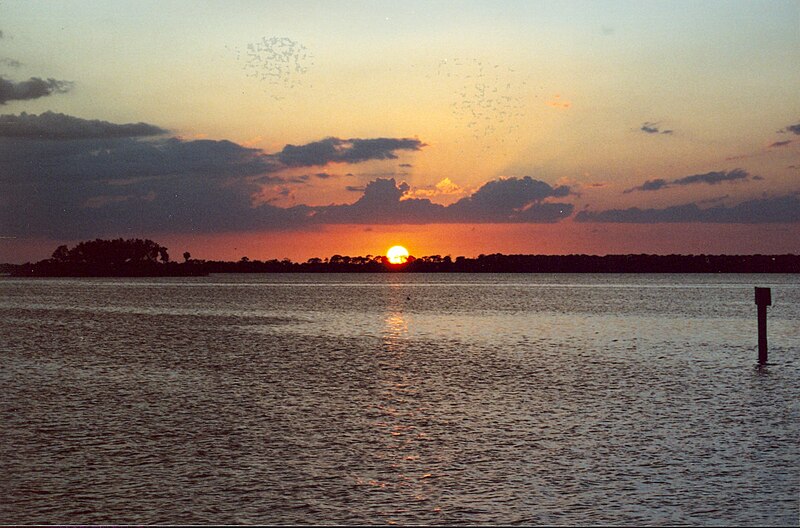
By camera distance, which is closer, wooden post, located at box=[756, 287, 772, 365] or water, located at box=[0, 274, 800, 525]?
water, located at box=[0, 274, 800, 525]

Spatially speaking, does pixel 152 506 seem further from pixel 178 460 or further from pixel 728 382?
pixel 728 382

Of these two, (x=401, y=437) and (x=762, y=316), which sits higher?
(x=762, y=316)

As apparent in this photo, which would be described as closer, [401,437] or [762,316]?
[401,437]

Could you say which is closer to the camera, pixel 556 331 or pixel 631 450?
pixel 631 450

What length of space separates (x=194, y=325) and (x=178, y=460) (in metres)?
59.8

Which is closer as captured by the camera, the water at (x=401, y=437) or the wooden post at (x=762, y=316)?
the water at (x=401, y=437)

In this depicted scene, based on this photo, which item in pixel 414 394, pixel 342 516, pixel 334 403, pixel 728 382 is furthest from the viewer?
pixel 728 382

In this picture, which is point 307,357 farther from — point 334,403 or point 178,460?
point 178,460

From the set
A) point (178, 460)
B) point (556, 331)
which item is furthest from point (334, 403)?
point (556, 331)

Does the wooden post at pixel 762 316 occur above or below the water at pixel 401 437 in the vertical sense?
above

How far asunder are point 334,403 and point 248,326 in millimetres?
48811

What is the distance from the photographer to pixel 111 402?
91.1ft

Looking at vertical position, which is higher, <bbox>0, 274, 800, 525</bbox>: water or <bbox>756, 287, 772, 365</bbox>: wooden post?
<bbox>756, 287, 772, 365</bbox>: wooden post

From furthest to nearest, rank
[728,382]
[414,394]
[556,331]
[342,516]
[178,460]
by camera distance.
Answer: [556,331], [728,382], [414,394], [178,460], [342,516]
